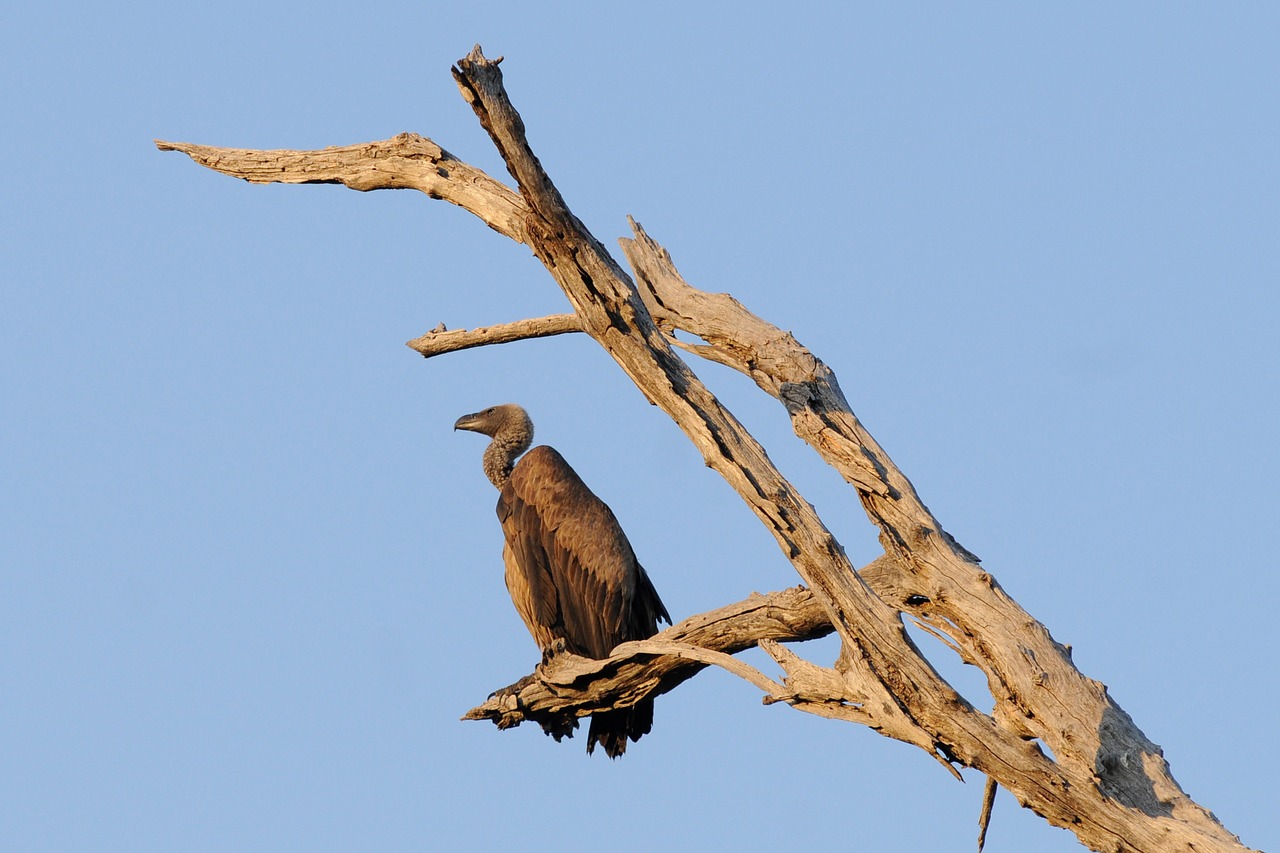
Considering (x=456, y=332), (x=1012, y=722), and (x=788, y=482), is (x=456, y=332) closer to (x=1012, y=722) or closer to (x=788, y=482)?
(x=788, y=482)

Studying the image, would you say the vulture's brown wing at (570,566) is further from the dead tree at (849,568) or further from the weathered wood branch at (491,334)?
→ the weathered wood branch at (491,334)

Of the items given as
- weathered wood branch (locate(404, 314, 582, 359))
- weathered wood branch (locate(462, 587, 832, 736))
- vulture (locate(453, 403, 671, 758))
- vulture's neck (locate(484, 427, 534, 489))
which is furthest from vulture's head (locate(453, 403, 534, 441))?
weathered wood branch (locate(404, 314, 582, 359))

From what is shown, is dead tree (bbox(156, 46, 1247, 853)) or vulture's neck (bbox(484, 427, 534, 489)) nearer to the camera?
dead tree (bbox(156, 46, 1247, 853))

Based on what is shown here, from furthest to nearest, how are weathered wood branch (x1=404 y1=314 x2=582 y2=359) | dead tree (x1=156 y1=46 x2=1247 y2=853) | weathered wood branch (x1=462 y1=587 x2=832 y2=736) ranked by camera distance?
weathered wood branch (x1=462 y1=587 x2=832 y2=736) < weathered wood branch (x1=404 y1=314 x2=582 y2=359) < dead tree (x1=156 y1=46 x2=1247 y2=853)

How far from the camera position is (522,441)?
8.72 metres

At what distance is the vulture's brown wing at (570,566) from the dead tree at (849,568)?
1.37 metres

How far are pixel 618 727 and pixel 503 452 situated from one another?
196 centimetres

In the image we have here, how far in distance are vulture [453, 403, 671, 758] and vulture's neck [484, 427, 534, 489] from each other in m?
0.47

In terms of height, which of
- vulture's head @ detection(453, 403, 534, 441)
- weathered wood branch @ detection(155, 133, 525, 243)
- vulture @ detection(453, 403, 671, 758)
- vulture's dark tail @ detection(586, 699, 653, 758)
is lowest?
vulture's dark tail @ detection(586, 699, 653, 758)

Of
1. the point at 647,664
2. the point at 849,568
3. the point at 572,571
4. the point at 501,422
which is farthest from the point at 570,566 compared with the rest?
the point at 849,568

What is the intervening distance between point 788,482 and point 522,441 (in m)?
3.55

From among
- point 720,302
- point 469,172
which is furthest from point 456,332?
point 720,302

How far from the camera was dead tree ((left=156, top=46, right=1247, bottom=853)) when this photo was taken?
5.27 m

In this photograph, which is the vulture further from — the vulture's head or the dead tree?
the dead tree
